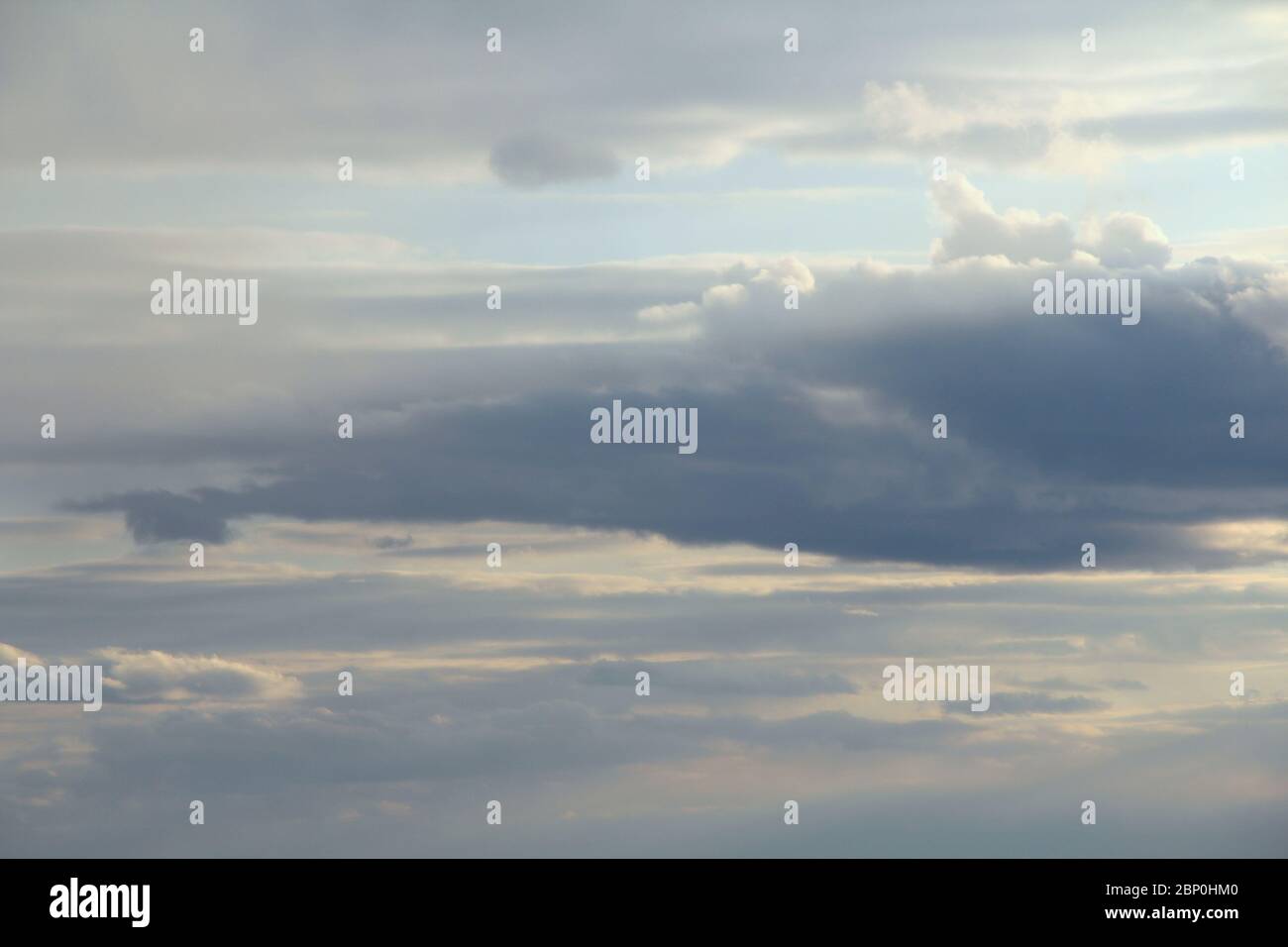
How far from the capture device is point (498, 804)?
102562 millimetres
